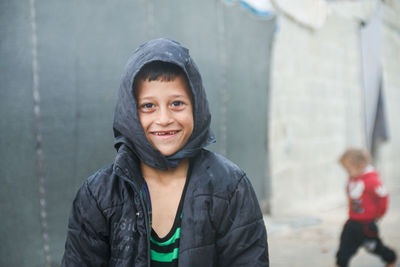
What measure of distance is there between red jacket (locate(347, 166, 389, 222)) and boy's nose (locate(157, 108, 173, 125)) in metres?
2.33

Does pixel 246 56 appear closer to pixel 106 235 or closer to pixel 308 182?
pixel 308 182

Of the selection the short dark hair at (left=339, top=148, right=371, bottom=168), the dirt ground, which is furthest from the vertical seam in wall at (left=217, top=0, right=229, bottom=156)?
the short dark hair at (left=339, top=148, right=371, bottom=168)

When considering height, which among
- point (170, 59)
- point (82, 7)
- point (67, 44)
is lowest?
point (170, 59)

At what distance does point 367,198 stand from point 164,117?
2363mm

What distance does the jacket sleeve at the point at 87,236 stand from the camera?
4.83ft

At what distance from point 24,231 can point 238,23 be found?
3029mm

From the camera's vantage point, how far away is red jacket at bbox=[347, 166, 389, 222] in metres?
3.31

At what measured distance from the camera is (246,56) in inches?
192

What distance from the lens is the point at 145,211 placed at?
1474 millimetres

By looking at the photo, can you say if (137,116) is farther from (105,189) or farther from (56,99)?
(56,99)

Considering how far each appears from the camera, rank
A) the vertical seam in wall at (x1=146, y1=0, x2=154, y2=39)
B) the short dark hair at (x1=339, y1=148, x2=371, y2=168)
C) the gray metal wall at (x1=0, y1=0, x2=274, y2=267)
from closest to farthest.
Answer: the gray metal wall at (x1=0, y1=0, x2=274, y2=267), the short dark hair at (x1=339, y1=148, x2=371, y2=168), the vertical seam in wall at (x1=146, y1=0, x2=154, y2=39)

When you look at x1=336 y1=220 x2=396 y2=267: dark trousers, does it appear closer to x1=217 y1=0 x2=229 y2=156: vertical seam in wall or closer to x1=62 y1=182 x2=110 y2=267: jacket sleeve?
x1=217 y1=0 x2=229 y2=156: vertical seam in wall

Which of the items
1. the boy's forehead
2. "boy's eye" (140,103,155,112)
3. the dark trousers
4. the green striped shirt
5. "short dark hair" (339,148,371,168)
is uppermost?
the boy's forehead

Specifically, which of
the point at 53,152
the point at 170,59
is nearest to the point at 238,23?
the point at 53,152
